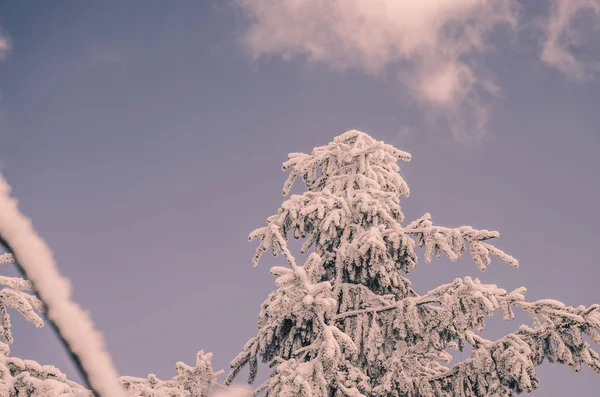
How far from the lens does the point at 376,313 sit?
8.99 m

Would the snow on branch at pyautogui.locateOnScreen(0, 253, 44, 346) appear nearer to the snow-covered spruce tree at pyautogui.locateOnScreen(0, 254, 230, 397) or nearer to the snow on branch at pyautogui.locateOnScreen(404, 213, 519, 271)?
the snow-covered spruce tree at pyautogui.locateOnScreen(0, 254, 230, 397)

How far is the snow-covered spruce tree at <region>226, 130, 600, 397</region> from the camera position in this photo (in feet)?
24.7

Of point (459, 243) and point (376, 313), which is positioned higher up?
point (459, 243)

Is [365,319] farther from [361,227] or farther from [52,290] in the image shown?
[52,290]

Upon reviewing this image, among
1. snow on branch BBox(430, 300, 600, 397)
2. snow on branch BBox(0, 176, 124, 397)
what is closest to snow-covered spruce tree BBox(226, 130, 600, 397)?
snow on branch BBox(430, 300, 600, 397)

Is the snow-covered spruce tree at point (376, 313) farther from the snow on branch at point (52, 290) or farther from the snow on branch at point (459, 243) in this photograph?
the snow on branch at point (52, 290)

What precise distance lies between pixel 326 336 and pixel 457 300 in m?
2.27

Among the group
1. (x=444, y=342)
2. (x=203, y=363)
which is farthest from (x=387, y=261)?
Result: (x=203, y=363)

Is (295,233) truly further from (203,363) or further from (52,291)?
(52,291)

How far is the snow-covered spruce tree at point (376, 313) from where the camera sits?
752 centimetres

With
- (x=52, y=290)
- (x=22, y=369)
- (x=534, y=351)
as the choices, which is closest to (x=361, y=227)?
(x=534, y=351)

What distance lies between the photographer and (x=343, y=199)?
9758mm

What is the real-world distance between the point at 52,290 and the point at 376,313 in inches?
338

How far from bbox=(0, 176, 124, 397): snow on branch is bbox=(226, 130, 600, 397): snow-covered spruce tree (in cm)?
608
